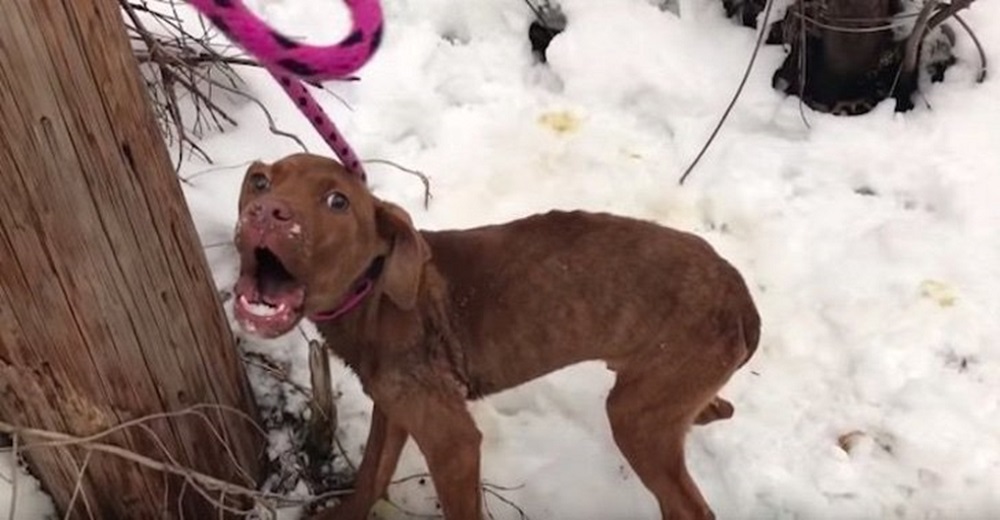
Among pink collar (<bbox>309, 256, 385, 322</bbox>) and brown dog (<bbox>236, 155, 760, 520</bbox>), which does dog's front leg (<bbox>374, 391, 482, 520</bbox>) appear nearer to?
brown dog (<bbox>236, 155, 760, 520</bbox>)

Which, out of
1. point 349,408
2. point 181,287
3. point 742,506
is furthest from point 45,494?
point 742,506

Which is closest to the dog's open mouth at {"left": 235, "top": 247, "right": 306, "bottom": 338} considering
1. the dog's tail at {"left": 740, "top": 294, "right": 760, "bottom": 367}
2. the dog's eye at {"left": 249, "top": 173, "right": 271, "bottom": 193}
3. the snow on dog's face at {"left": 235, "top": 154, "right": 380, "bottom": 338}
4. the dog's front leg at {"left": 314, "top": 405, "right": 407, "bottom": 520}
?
the snow on dog's face at {"left": 235, "top": 154, "right": 380, "bottom": 338}

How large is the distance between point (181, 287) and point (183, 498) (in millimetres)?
498

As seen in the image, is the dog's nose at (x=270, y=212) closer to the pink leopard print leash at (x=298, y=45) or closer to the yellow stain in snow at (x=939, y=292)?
the pink leopard print leash at (x=298, y=45)

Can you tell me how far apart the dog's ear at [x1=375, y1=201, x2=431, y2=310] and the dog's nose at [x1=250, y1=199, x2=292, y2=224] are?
0.82 ft

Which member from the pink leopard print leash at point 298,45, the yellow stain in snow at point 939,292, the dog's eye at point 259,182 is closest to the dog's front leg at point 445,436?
the dog's eye at point 259,182

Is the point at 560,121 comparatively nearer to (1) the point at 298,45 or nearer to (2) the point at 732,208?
(2) the point at 732,208

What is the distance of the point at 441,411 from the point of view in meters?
2.73

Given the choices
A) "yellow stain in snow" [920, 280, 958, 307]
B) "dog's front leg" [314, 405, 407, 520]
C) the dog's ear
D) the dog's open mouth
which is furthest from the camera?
"yellow stain in snow" [920, 280, 958, 307]

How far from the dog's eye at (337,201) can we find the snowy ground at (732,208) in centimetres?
90

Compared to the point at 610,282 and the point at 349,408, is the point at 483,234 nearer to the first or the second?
the point at 610,282

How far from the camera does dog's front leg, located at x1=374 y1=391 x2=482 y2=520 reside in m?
2.72

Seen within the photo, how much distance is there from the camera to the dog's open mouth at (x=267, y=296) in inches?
90.0

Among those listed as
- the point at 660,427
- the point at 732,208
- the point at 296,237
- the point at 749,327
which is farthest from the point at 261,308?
the point at 732,208
